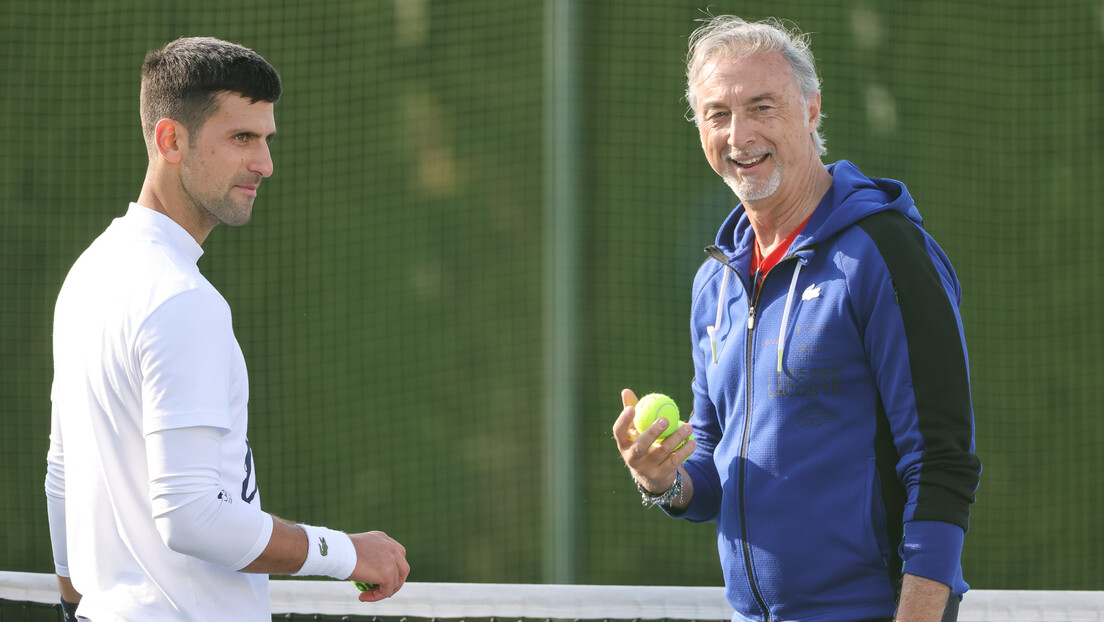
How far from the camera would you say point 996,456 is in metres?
7.11

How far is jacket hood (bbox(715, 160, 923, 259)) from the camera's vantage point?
8.70 ft

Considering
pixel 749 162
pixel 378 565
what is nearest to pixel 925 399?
pixel 749 162

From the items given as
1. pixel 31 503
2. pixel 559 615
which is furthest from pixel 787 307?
pixel 31 503

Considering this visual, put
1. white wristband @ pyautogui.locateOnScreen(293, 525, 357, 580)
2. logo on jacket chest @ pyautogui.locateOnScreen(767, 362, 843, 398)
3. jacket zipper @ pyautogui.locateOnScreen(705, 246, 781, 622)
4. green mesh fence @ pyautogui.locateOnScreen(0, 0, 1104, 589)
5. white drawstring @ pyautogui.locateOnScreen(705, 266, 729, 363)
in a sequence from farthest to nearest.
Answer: green mesh fence @ pyautogui.locateOnScreen(0, 0, 1104, 589), white drawstring @ pyautogui.locateOnScreen(705, 266, 729, 363), jacket zipper @ pyautogui.locateOnScreen(705, 246, 781, 622), logo on jacket chest @ pyautogui.locateOnScreen(767, 362, 843, 398), white wristband @ pyautogui.locateOnScreen(293, 525, 357, 580)

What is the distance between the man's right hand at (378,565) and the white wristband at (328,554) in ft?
0.09

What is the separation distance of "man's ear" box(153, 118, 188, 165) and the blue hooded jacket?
135 centimetres

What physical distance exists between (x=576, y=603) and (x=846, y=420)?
2236 mm

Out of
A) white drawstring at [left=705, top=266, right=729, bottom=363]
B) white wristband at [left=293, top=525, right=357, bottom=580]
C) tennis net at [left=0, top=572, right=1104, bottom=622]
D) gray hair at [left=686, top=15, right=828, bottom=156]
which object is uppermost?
gray hair at [left=686, top=15, right=828, bottom=156]

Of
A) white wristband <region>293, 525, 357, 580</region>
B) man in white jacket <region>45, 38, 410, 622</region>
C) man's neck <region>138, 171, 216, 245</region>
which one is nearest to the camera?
man in white jacket <region>45, 38, 410, 622</region>

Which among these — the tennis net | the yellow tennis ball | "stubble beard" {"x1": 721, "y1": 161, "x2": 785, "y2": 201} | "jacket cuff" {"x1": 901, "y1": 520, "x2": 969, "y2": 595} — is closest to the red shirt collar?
"stubble beard" {"x1": 721, "y1": 161, "x2": 785, "y2": 201}

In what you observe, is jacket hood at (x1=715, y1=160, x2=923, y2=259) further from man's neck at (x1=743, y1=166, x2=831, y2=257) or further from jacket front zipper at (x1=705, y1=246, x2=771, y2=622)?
jacket front zipper at (x1=705, y1=246, x2=771, y2=622)

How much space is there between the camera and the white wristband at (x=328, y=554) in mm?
2400

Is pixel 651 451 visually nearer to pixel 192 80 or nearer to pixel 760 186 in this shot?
pixel 760 186

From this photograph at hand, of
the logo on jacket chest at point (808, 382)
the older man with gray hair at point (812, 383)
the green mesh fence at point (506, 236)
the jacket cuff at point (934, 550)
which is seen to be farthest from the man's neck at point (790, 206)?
the green mesh fence at point (506, 236)
